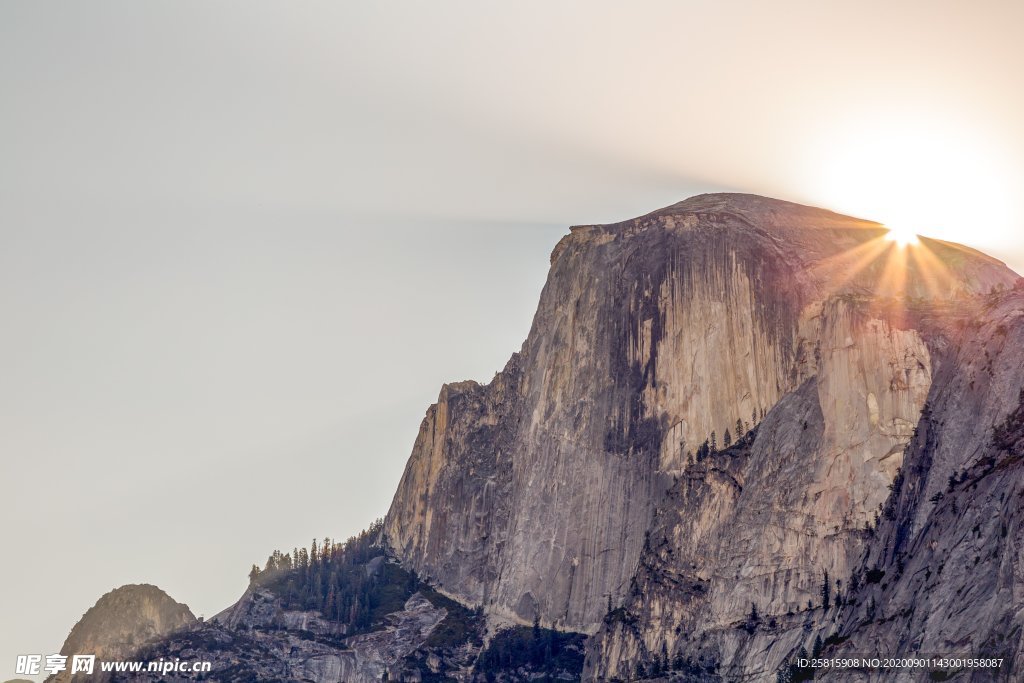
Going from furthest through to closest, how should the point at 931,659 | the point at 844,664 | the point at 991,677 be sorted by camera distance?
the point at 844,664, the point at 931,659, the point at 991,677

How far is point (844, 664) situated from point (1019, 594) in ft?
105

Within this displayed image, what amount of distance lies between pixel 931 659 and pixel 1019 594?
550 inches

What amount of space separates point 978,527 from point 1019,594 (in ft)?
58.6

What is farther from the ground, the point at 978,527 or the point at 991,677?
the point at 978,527

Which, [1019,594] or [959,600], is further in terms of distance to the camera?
[959,600]

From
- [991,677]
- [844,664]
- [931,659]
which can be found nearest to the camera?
[991,677]

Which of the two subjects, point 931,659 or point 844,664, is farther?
point 844,664

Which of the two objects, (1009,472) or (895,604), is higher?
(1009,472)

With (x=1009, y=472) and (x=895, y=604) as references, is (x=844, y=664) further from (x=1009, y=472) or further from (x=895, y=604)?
(x=1009, y=472)

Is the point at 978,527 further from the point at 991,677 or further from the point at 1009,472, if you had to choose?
the point at 991,677

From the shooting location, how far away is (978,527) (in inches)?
7456

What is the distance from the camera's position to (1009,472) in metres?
190

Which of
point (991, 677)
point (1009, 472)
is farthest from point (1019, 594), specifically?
point (1009, 472)

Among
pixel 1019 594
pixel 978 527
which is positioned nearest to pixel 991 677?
pixel 1019 594
